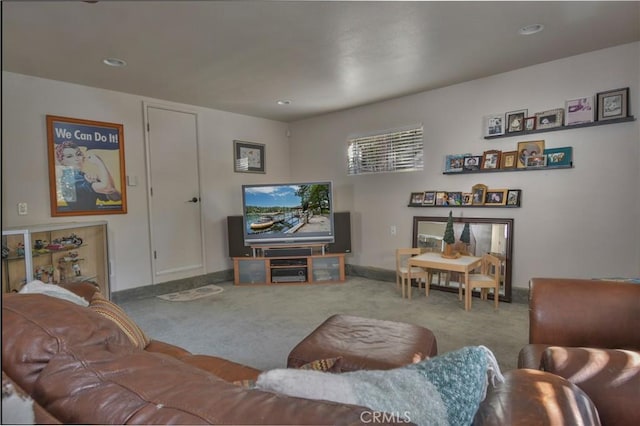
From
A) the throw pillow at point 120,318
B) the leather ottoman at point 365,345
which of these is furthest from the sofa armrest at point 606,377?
the throw pillow at point 120,318

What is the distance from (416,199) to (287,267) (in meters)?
1.92

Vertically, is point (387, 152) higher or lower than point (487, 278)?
higher

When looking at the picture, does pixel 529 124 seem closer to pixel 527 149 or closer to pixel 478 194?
pixel 527 149

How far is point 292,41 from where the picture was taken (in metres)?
2.77

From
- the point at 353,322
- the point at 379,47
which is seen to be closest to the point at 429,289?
the point at 353,322

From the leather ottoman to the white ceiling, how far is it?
6.57 feet

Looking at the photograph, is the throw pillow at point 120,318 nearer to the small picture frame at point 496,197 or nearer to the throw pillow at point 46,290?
the throw pillow at point 46,290

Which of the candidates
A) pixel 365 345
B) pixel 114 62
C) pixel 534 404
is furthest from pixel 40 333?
pixel 114 62

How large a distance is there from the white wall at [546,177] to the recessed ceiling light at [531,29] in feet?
2.87

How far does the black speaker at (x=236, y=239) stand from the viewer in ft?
15.8

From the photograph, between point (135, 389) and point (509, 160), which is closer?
point (135, 389)

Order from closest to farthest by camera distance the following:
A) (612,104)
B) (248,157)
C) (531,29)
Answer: (531,29) < (612,104) < (248,157)

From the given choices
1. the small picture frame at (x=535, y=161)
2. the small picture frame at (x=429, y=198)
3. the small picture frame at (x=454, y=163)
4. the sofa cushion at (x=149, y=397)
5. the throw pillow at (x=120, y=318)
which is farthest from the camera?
the small picture frame at (x=429, y=198)

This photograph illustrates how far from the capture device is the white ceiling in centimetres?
229
